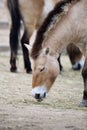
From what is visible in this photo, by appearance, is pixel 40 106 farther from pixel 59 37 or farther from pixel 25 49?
pixel 25 49

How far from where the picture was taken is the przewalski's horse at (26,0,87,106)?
778cm

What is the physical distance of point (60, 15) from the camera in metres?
8.05

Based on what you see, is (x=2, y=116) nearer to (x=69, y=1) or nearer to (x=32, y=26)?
(x=69, y=1)

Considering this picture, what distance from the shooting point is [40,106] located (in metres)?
7.81

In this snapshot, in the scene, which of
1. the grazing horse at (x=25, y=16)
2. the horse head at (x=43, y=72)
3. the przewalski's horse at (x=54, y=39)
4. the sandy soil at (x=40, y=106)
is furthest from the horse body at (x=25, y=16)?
the horse head at (x=43, y=72)

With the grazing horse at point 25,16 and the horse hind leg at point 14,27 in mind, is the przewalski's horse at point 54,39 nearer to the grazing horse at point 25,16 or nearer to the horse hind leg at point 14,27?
the grazing horse at point 25,16

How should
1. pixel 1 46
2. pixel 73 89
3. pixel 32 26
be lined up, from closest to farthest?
pixel 73 89
pixel 32 26
pixel 1 46

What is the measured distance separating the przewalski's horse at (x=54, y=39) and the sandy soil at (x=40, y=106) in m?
0.29

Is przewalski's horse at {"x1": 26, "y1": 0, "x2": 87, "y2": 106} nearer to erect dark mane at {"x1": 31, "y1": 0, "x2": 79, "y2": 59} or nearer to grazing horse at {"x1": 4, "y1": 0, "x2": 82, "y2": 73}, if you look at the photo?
erect dark mane at {"x1": 31, "y1": 0, "x2": 79, "y2": 59}

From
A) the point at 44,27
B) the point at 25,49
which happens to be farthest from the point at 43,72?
the point at 25,49

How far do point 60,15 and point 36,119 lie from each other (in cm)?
176

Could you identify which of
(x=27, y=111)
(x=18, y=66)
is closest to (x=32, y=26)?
(x=18, y=66)

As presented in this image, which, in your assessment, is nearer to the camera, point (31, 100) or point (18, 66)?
point (31, 100)

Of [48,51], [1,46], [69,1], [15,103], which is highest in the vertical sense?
[69,1]
